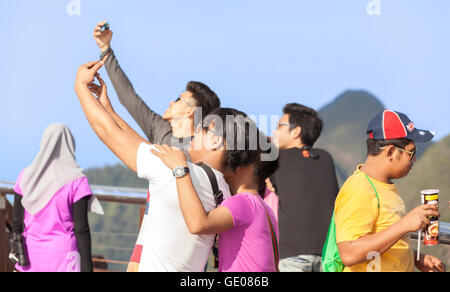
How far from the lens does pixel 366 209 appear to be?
244 centimetres

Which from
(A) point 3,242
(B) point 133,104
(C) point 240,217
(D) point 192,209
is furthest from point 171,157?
(A) point 3,242

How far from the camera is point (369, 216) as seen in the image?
2439 millimetres

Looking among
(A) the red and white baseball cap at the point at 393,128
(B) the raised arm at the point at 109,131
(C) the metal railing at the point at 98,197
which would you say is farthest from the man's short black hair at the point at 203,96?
(C) the metal railing at the point at 98,197

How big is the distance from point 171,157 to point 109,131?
26cm

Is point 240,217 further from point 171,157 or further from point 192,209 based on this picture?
point 171,157

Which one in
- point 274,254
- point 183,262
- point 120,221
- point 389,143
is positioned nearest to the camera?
point 183,262

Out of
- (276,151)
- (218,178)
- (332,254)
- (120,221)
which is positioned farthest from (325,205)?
(120,221)

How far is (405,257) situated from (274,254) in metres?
0.68

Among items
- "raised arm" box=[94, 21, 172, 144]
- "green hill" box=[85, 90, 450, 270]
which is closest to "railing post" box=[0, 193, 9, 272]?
"raised arm" box=[94, 21, 172, 144]

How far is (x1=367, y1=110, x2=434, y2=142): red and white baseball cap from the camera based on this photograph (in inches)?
103

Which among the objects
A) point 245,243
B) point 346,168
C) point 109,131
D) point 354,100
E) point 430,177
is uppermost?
point 109,131
